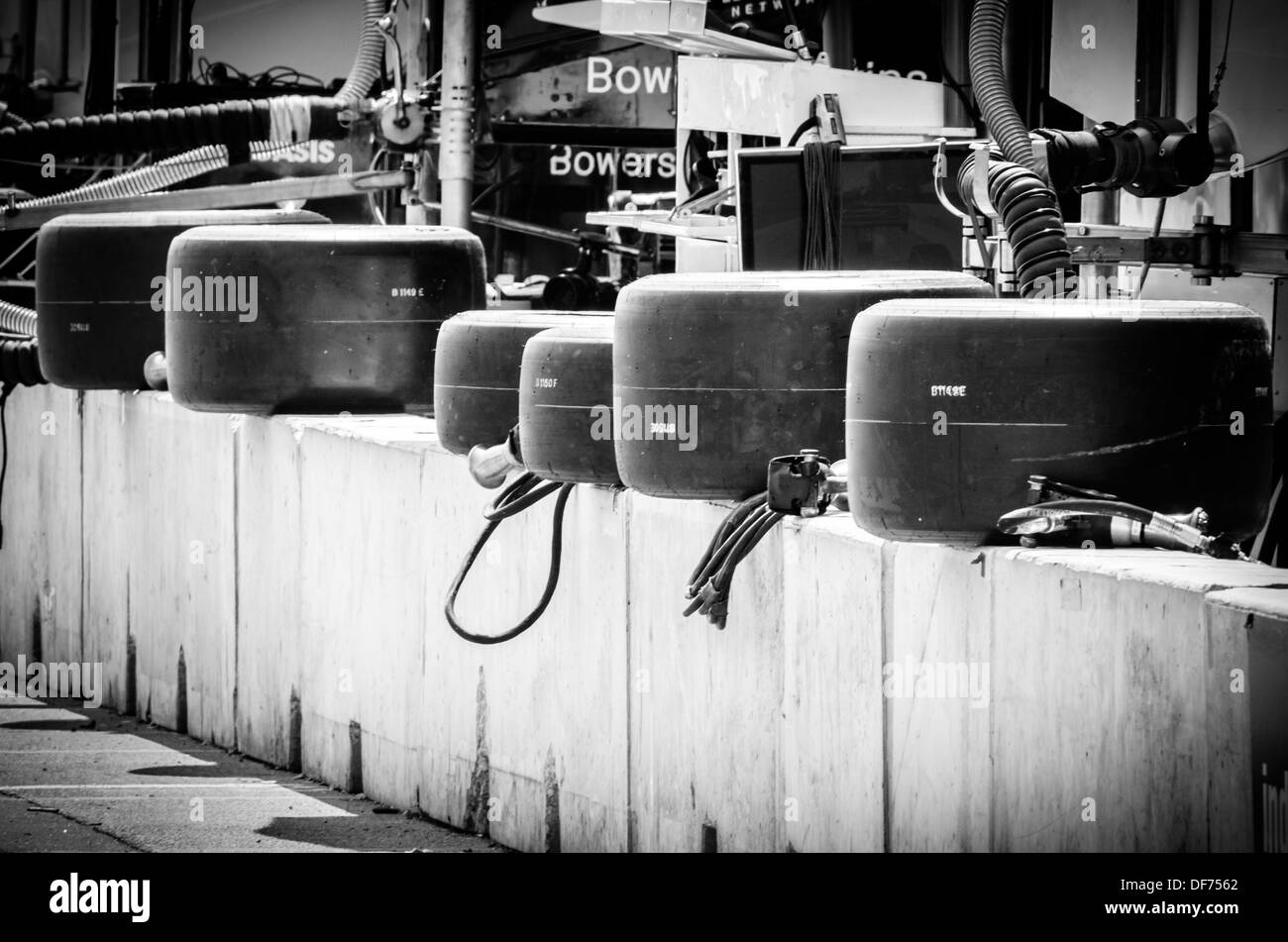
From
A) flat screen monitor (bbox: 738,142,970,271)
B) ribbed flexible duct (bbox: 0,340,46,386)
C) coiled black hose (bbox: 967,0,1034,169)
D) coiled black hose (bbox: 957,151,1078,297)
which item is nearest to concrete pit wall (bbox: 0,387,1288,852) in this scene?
ribbed flexible duct (bbox: 0,340,46,386)

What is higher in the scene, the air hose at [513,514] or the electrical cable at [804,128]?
the electrical cable at [804,128]

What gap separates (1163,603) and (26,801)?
205 inches

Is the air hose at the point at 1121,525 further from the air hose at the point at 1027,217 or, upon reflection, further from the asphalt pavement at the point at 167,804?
the asphalt pavement at the point at 167,804

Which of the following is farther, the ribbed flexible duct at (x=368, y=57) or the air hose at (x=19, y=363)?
the ribbed flexible duct at (x=368, y=57)

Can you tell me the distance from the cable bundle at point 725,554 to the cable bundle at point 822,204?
5782mm

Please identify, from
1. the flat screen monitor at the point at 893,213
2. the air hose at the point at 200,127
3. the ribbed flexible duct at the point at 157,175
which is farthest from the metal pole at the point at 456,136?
the flat screen monitor at the point at 893,213

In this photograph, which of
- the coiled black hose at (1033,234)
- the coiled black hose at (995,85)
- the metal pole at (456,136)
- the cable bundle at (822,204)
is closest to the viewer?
the coiled black hose at (1033,234)

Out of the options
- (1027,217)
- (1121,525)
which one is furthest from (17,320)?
(1121,525)

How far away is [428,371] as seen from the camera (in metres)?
9.68

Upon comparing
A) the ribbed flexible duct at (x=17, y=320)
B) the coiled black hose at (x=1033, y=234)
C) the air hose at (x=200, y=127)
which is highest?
the air hose at (x=200, y=127)

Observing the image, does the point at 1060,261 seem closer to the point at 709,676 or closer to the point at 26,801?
the point at 709,676

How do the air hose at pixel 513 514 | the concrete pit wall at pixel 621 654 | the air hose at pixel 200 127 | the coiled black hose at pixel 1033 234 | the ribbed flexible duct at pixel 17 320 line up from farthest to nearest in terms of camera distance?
the air hose at pixel 200 127, the ribbed flexible duct at pixel 17 320, the coiled black hose at pixel 1033 234, the air hose at pixel 513 514, the concrete pit wall at pixel 621 654

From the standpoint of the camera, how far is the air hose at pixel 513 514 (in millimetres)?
7320

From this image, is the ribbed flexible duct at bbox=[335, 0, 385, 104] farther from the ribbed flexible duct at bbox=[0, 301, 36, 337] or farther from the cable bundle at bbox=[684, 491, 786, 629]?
the cable bundle at bbox=[684, 491, 786, 629]
